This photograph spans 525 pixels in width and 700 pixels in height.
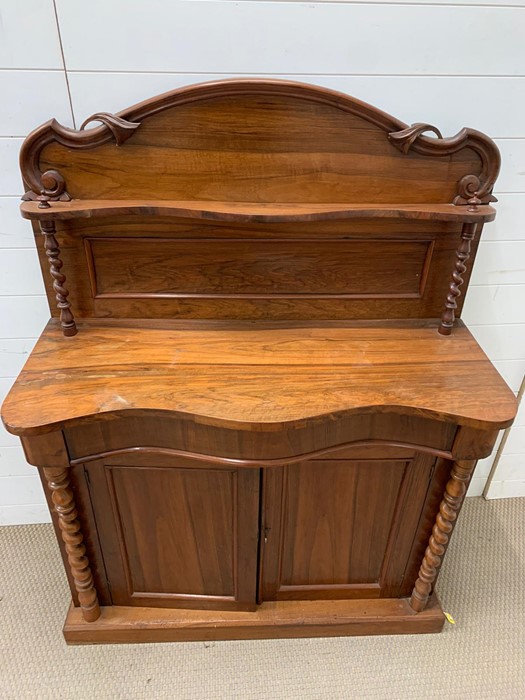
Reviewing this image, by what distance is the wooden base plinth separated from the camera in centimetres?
136

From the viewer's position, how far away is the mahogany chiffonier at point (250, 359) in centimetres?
104

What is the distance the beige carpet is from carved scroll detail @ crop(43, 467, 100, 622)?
0.16m

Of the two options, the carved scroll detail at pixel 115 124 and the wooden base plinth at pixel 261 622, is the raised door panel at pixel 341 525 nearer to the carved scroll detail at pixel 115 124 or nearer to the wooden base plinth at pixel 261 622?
the wooden base plinth at pixel 261 622

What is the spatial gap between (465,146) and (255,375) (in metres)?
0.66

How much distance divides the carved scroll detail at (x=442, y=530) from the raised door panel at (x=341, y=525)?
0.05 metres

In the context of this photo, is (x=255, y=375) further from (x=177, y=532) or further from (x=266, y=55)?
(x=266, y=55)

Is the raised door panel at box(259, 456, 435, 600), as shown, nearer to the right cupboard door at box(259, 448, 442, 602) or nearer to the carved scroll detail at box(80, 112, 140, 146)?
the right cupboard door at box(259, 448, 442, 602)

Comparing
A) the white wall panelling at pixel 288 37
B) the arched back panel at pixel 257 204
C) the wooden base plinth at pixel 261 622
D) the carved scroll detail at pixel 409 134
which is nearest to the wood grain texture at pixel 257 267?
the arched back panel at pixel 257 204

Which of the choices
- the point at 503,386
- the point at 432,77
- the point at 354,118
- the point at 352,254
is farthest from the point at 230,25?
the point at 503,386

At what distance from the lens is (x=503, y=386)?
1.10m

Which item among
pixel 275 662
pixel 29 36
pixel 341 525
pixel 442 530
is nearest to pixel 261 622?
pixel 275 662

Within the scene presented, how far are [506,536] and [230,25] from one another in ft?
5.53

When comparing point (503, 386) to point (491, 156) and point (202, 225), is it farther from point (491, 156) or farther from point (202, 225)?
point (202, 225)

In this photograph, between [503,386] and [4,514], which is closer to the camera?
[503,386]
